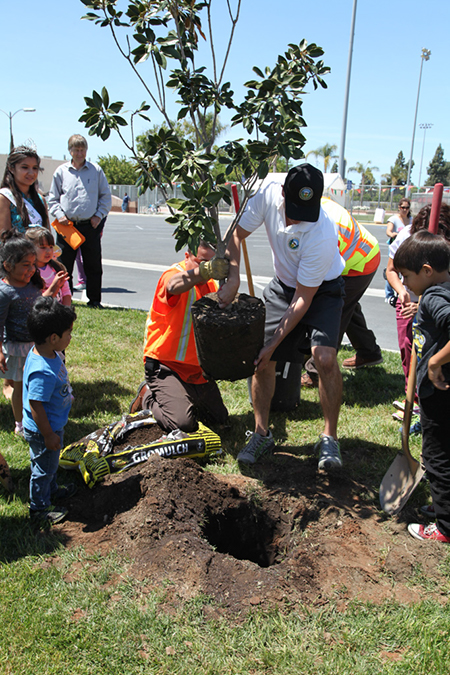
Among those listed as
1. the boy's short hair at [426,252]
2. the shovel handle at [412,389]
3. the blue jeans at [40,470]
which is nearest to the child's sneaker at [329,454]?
the shovel handle at [412,389]

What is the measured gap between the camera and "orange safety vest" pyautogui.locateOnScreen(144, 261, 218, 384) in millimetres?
4098

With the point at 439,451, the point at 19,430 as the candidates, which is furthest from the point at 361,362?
the point at 19,430

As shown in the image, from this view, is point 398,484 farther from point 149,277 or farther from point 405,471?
point 149,277

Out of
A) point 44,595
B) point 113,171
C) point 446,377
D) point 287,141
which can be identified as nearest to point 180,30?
point 287,141

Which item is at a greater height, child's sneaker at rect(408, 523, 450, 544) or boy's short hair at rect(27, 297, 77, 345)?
boy's short hair at rect(27, 297, 77, 345)

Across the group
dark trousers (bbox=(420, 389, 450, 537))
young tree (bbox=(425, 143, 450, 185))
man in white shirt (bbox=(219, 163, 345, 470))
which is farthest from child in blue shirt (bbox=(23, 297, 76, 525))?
young tree (bbox=(425, 143, 450, 185))

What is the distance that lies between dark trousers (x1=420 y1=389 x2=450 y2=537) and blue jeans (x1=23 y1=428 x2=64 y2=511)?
82.1 inches

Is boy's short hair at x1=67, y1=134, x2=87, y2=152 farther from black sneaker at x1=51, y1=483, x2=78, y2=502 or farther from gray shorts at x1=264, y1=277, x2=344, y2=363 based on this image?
black sneaker at x1=51, y1=483, x2=78, y2=502

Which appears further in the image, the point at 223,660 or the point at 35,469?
the point at 35,469

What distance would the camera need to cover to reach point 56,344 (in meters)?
3.03

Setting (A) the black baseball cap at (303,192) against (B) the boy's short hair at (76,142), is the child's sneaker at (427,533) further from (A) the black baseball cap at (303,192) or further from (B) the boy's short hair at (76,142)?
(B) the boy's short hair at (76,142)

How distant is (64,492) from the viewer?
3338 millimetres

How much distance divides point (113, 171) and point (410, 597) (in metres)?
64.1

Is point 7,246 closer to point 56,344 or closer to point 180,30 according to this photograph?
point 56,344
